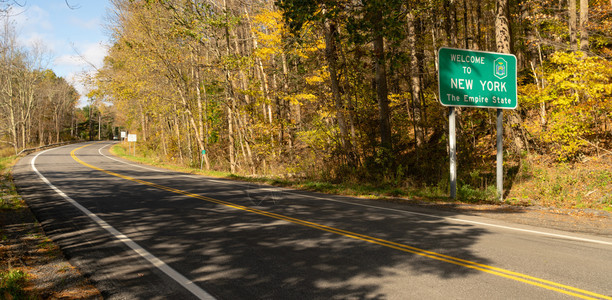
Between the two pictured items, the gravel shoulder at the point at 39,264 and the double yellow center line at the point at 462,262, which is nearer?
the double yellow center line at the point at 462,262

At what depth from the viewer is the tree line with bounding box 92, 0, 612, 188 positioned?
1374 cm

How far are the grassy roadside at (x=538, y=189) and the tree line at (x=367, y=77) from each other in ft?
2.82

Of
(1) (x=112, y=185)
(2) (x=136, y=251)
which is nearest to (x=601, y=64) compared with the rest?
(2) (x=136, y=251)

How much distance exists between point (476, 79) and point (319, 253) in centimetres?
865

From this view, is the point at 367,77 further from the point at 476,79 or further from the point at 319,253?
the point at 319,253

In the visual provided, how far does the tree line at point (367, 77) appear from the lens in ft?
45.1

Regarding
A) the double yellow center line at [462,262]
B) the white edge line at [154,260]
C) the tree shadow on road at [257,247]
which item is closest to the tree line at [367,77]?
the tree shadow on road at [257,247]

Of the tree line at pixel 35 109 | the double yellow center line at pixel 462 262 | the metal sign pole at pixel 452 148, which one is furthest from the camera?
the tree line at pixel 35 109

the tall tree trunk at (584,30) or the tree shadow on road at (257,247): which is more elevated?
the tall tree trunk at (584,30)

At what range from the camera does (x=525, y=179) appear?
13961mm

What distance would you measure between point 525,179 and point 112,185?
15.9m

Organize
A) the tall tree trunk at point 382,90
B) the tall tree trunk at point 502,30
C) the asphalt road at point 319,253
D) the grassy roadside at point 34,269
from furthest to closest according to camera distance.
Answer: the tall tree trunk at point 382,90, the tall tree trunk at point 502,30, the grassy roadside at point 34,269, the asphalt road at point 319,253

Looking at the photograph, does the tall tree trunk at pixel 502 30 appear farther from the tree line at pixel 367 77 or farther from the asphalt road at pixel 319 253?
the asphalt road at pixel 319 253

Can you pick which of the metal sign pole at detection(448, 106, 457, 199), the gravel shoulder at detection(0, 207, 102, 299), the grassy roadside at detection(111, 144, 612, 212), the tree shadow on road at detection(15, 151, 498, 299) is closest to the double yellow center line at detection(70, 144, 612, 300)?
the tree shadow on road at detection(15, 151, 498, 299)
